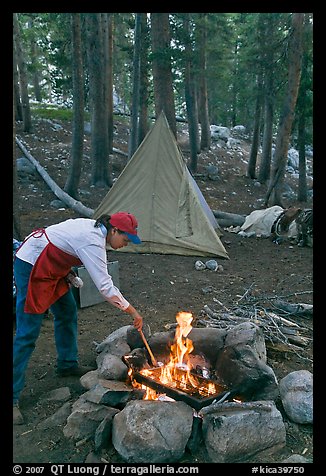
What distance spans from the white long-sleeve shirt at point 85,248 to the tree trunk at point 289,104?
29.6ft

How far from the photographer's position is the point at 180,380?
3.58 metres

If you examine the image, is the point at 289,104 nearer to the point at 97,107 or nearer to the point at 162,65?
the point at 162,65

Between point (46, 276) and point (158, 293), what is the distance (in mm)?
2987

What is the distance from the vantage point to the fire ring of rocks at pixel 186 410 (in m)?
2.97

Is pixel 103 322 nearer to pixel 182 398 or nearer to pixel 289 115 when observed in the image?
pixel 182 398

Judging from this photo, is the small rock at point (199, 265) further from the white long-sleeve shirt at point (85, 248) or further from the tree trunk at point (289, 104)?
the tree trunk at point (289, 104)

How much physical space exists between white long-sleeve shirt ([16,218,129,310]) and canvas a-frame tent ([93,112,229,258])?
186 inches

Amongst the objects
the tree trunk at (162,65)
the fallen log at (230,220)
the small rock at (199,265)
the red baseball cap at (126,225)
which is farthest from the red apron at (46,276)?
the tree trunk at (162,65)

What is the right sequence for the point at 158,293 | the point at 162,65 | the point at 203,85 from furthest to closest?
the point at 203,85 < the point at 162,65 < the point at 158,293

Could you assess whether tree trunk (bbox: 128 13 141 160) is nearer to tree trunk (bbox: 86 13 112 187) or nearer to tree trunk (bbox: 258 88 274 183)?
tree trunk (bbox: 86 13 112 187)

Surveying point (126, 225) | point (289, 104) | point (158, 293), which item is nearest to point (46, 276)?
point (126, 225)

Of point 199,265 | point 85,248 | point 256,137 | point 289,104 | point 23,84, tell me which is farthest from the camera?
point 256,137

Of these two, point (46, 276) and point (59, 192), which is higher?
point (59, 192)
